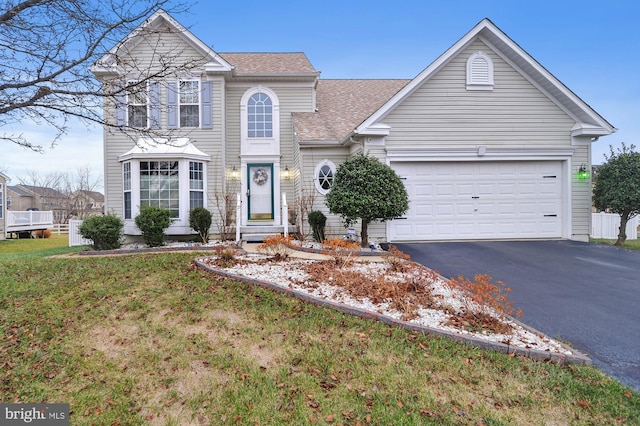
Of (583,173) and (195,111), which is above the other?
(195,111)

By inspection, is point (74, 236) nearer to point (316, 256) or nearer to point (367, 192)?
point (316, 256)

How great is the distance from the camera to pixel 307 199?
37.7 feet

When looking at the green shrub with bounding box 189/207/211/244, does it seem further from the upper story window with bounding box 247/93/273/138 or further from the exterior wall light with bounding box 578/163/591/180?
the exterior wall light with bounding box 578/163/591/180

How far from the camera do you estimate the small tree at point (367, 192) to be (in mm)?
8789

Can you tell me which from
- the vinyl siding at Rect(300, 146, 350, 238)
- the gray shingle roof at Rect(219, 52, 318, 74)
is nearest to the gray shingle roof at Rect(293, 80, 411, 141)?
the vinyl siding at Rect(300, 146, 350, 238)

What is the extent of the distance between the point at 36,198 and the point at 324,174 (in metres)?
48.5

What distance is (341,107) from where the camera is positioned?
13.9 meters

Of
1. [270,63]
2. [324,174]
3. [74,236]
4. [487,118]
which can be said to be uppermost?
[270,63]

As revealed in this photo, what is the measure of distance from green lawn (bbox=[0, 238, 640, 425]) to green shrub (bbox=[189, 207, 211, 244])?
584 centimetres

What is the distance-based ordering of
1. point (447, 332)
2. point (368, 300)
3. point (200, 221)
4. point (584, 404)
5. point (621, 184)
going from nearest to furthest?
point (584, 404) < point (447, 332) < point (368, 300) < point (621, 184) < point (200, 221)

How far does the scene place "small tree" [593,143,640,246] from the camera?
31.5ft

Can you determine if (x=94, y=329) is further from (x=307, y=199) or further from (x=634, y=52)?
(x=634, y=52)

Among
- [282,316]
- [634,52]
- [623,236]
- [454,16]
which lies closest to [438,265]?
[282,316]

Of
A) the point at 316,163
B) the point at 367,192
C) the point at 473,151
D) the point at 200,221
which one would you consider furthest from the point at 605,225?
the point at 200,221
